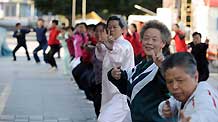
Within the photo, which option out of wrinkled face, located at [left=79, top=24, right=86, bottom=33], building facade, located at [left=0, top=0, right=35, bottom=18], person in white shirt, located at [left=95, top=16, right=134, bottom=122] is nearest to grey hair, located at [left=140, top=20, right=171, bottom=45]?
person in white shirt, located at [left=95, top=16, right=134, bottom=122]

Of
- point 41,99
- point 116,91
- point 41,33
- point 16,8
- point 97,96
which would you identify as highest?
point 16,8

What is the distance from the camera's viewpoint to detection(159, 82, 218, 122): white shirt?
3314mm

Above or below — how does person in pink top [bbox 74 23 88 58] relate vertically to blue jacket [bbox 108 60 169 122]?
above

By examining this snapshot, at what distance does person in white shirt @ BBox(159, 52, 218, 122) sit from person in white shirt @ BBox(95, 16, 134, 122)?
2902 mm

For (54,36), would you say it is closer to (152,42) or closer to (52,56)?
(52,56)

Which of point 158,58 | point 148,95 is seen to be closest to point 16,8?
point 148,95

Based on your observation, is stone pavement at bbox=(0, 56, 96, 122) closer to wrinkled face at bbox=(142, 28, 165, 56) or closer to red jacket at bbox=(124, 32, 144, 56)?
red jacket at bbox=(124, 32, 144, 56)

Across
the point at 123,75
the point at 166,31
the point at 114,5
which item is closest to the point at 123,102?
Result: the point at 123,75

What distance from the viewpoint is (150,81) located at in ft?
16.4

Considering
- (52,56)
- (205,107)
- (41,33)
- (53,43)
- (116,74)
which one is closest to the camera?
(205,107)

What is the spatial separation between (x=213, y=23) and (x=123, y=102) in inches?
753

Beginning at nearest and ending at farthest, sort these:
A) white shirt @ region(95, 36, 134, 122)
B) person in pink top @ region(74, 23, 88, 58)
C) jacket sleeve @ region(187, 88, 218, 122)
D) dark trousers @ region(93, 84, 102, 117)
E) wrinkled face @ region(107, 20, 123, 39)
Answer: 1. jacket sleeve @ region(187, 88, 218, 122)
2. white shirt @ region(95, 36, 134, 122)
3. wrinkled face @ region(107, 20, 123, 39)
4. dark trousers @ region(93, 84, 102, 117)
5. person in pink top @ region(74, 23, 88, 58)

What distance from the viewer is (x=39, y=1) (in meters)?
55.3

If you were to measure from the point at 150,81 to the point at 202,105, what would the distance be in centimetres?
164
